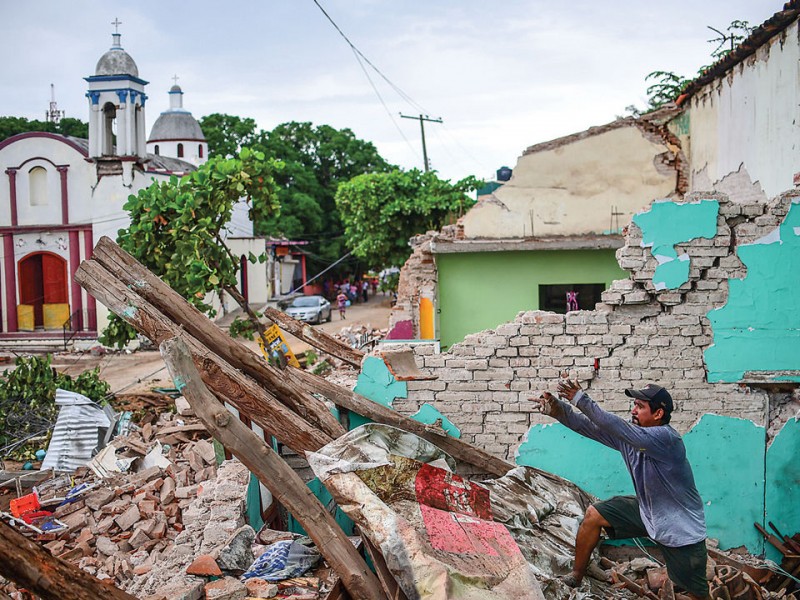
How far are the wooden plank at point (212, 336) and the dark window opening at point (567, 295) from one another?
7.48m

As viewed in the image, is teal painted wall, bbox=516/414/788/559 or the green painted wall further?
the green painted wall

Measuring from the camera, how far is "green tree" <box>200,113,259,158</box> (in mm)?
43969

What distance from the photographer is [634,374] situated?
6.21 metres

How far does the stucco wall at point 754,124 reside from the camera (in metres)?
7.71

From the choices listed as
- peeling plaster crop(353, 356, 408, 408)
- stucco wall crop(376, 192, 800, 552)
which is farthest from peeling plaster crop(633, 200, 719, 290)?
peeling plaster crop(353, 356, 408, 408)

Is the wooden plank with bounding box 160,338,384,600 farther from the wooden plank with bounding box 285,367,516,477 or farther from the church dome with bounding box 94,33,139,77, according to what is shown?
the church dome with bounding box 94,33,139,77

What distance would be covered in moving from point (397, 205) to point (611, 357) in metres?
19.8

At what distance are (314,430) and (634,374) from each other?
2833 mm

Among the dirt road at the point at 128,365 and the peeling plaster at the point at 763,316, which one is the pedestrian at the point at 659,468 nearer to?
the peeling plaster at the point at 763,316

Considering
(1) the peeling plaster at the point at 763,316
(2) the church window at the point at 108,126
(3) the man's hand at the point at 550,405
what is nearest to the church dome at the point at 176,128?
(2) the church window at the point at 108,126

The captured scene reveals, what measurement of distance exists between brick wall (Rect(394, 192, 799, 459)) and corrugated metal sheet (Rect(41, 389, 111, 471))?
5559mm

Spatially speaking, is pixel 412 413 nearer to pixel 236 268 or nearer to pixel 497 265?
pixel 236 268

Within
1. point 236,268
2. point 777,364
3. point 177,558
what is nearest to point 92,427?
point 236,268

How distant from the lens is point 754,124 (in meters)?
8.73
